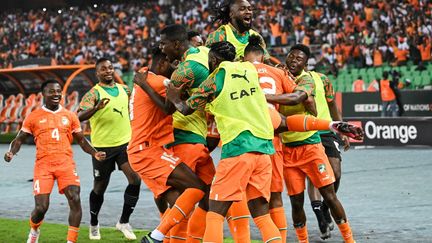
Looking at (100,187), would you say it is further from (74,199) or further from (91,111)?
(74,199)

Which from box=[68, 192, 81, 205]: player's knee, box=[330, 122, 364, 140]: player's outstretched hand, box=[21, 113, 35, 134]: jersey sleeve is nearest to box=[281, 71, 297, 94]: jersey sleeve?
box=[330, 122, 364, 140]: player's outstretched hand

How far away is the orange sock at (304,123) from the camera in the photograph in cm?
807

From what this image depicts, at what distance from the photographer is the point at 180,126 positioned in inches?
328

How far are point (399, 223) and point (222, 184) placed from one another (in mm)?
4207

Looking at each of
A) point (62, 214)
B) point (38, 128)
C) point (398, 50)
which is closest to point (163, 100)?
point (38, 128)

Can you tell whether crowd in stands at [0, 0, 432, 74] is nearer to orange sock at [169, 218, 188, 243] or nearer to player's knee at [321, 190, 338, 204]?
player's knee at [321, 190, 338, 204]

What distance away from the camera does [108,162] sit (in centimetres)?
1103

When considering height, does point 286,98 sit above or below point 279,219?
above

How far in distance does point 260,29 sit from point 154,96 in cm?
2887

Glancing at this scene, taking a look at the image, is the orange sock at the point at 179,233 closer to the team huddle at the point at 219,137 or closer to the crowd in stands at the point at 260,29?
the team huddle at the point at 219,137

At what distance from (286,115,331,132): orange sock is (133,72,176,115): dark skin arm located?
113cm

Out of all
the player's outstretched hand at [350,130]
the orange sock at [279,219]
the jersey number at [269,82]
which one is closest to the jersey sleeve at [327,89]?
the jersey number at [269,82]

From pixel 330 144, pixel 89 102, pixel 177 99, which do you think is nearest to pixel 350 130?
pixel 177 99

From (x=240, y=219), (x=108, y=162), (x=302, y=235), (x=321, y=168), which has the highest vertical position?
(x=321, y=168)
